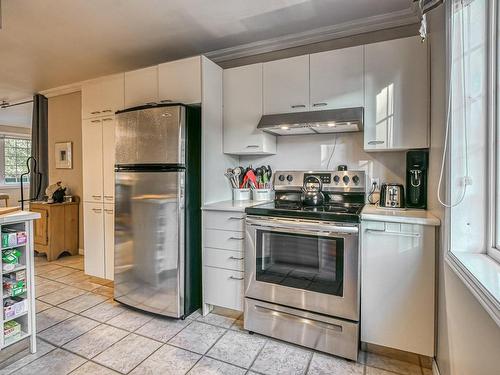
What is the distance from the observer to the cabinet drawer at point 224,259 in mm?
2273

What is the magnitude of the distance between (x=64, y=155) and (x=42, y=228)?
1160 millimetres

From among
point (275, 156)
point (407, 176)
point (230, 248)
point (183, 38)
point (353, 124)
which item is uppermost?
point (183, 38)

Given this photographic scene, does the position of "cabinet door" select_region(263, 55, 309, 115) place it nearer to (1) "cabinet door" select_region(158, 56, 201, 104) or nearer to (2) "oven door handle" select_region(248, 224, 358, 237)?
(1) "cabinet door" select_region(158, 56, 201, 104)

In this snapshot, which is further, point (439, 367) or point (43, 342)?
point (43, 342)

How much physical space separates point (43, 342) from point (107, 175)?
1.55 m

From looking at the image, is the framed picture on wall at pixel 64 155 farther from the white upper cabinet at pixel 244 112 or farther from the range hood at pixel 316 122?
the range hood at pixel 316 122

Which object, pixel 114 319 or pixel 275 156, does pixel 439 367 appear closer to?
pixel 275 156

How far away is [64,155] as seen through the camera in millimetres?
4441

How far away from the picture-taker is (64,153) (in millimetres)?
4438

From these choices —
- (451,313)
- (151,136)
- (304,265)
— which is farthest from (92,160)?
(451,313)

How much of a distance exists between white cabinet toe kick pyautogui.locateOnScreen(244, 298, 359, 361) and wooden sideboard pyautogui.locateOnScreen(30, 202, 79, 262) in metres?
3.22

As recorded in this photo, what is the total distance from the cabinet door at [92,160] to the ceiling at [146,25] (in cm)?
80

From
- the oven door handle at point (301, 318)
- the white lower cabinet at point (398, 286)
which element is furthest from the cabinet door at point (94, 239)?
the white lower cabinet at point (398, 286)

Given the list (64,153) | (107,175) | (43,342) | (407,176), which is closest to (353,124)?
(407,176)
